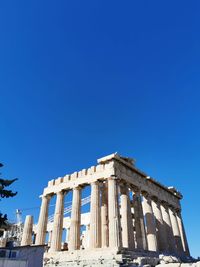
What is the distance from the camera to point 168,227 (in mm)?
34562

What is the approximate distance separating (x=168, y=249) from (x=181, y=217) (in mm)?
9469

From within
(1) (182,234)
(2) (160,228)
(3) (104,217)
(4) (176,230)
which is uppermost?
(4) (176,230)

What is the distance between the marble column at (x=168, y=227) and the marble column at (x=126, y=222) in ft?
26.1

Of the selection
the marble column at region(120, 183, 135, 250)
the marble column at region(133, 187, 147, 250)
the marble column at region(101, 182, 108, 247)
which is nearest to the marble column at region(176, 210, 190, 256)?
the marble column at region(133, 187, 147, 250)

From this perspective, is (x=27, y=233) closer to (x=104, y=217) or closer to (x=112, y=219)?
(x=104, y=217)

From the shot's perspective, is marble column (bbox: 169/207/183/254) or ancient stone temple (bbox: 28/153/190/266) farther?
marble column (bbox: 169/207/183/254)

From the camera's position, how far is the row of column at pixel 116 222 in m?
25.9

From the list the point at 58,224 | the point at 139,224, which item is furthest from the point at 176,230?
the point at 58,224

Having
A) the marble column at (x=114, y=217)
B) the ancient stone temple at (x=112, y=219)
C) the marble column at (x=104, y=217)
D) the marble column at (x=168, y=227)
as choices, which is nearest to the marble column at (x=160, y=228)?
the ancient stone temple at (x=112, y=219)

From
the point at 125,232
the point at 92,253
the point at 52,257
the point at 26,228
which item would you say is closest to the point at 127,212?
the point at 125,232

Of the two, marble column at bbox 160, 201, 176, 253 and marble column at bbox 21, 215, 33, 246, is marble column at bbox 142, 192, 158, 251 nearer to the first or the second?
marble column at bbox 160, 201, 176, 253

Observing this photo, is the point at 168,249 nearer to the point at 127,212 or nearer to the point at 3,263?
the point at 127,212

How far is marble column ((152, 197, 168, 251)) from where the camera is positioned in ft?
105

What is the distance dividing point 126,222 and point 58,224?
803 cm
